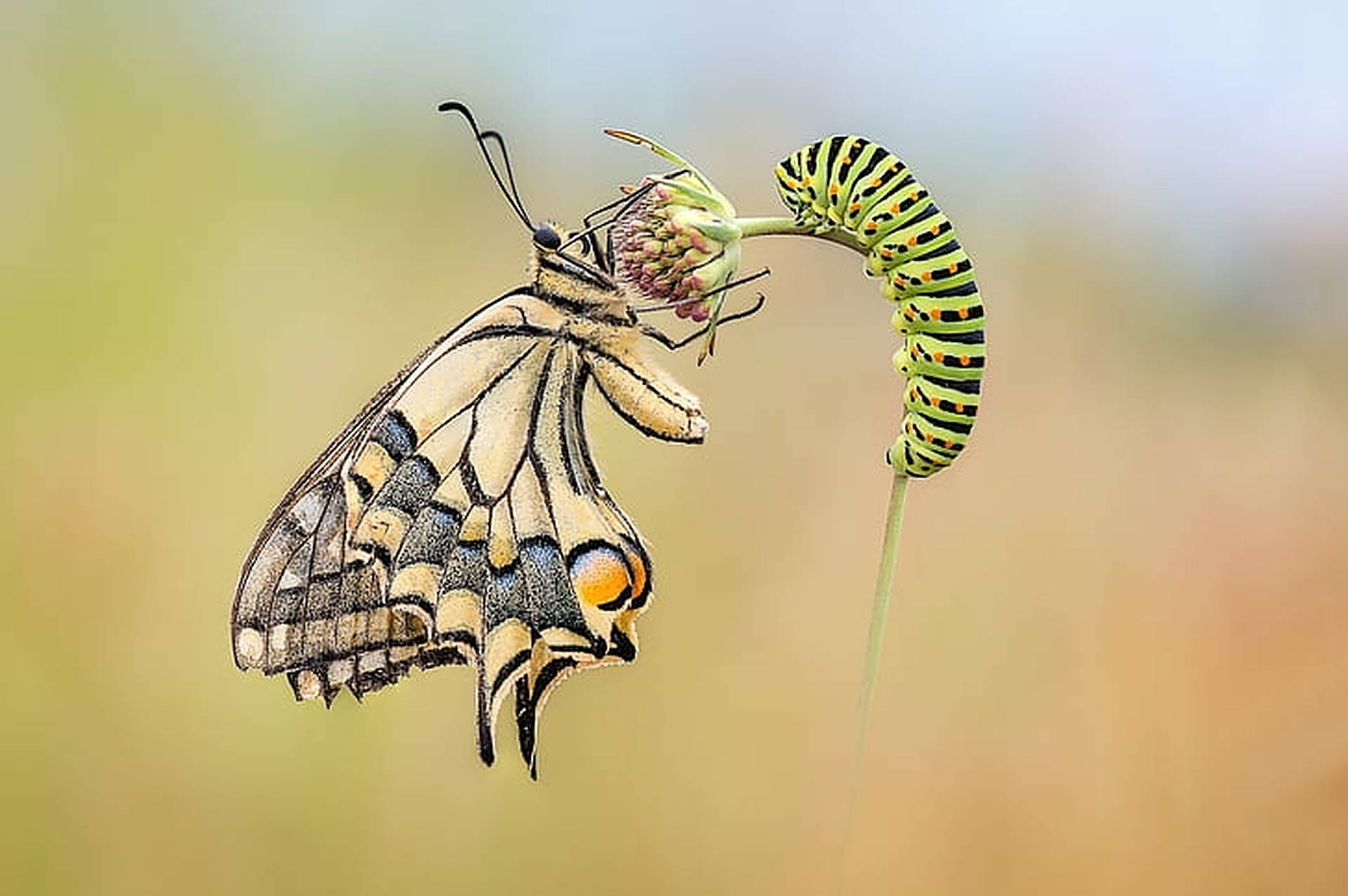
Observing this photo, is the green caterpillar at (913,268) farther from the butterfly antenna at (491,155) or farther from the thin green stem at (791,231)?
the butterfly antenna at (491,155)

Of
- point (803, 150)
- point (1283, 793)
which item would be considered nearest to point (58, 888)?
point (803, 150)

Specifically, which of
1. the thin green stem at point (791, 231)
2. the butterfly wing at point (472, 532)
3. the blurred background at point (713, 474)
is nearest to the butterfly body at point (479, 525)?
the butterfly wing at point (472, 532)

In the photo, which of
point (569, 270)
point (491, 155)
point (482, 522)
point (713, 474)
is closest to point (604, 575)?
point (482, 522)

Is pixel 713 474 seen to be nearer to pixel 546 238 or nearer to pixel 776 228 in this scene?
pixel 546 238

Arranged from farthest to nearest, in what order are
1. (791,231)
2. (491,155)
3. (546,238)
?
(491,155) < (546,238) < (791,231)

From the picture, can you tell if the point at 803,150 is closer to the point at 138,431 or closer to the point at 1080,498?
the point at 1080,498
